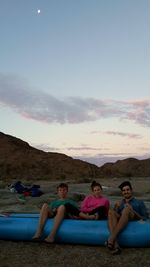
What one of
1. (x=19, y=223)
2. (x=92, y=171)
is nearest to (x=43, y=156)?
(x=92, y=171)

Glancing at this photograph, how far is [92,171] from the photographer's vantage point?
51031 mm

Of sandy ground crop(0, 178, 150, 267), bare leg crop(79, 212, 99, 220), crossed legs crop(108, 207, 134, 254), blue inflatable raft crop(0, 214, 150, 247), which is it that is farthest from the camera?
bare leg crop(79, 212, 99, 220)

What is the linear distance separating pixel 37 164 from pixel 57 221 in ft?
145

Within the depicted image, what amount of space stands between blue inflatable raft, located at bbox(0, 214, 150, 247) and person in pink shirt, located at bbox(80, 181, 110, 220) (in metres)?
0.25

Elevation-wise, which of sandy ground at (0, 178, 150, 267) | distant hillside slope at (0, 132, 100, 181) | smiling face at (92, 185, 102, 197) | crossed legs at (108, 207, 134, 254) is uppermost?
distant hillside slope at (0, 132, 100, 181)

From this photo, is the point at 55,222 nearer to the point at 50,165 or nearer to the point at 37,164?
the point at 37,164

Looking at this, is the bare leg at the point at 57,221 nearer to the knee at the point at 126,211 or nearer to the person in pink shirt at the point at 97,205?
the person in pink shirt at the point at 97,205

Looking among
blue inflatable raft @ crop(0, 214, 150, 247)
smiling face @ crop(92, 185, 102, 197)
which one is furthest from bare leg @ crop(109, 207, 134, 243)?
smiling face @ crop(92, 185, 102, 197)

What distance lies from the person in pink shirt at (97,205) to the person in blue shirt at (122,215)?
9.6 inches

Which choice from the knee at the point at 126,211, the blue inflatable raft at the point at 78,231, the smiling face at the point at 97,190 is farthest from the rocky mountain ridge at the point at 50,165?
the knee at the point at 126,211

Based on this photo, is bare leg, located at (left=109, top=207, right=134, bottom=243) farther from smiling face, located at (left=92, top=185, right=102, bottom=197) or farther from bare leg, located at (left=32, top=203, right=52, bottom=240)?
bare leg, located at (left=32, top=203, right=52, bottom=240)

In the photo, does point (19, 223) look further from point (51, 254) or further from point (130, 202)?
point (130, 202)

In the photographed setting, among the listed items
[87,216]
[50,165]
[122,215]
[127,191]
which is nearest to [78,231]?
[87,216]

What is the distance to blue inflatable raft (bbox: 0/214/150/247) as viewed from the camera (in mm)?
6496
